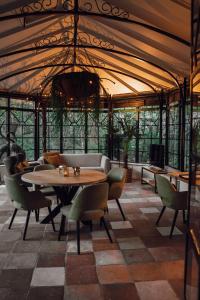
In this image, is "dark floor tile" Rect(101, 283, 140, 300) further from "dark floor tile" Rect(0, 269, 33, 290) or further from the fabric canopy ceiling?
the fabric canopy ceiling

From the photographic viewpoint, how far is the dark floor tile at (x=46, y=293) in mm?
2414

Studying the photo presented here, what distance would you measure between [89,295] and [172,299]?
74 centimetres

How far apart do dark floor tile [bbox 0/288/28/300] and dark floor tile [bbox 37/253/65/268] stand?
0.47 metres

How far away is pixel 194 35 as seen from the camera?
6.86 ft

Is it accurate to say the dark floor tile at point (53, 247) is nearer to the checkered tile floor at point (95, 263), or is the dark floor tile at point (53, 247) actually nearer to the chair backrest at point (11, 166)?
the checkered tile floor at point (95, 263)

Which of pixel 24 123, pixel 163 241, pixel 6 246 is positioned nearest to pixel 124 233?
pixel 163 241

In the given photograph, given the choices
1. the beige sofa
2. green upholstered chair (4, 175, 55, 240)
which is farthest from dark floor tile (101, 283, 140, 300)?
the beige sofa

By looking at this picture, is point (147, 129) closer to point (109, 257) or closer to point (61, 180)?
point (61, 180)

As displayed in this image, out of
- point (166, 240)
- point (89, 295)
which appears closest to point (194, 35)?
point (89, 295)

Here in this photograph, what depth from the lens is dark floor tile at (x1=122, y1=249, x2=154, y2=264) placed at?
10.3ft

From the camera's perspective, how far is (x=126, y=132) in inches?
308

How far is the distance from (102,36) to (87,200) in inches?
123

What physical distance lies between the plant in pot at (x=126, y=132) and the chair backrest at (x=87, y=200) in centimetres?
428

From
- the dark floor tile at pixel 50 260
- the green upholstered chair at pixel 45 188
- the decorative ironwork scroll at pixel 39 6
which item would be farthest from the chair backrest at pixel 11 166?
the decorative ironwork scroll at pixel 39 6
